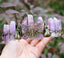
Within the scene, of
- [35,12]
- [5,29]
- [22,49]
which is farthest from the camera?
[35,12]

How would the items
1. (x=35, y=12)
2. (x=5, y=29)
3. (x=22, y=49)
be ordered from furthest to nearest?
1. (x=35, y=12)
2. (x=22, y=49)
3. (x=5, y=29)

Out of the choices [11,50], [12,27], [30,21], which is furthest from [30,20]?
[11,50]

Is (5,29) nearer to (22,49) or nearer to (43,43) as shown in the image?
(22,49)

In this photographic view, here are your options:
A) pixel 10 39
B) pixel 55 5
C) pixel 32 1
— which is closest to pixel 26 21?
pixel 10 39

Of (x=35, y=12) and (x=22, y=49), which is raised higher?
(x=35, y=12)

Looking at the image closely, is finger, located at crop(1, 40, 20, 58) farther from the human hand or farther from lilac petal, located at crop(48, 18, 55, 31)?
lilac petal, located at crop(48, 18, 55, 31)

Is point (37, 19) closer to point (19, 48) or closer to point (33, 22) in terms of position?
point (33, 22)

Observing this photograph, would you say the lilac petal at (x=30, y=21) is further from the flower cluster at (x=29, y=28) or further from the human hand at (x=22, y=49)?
the human hand at (x=22, y=49)
